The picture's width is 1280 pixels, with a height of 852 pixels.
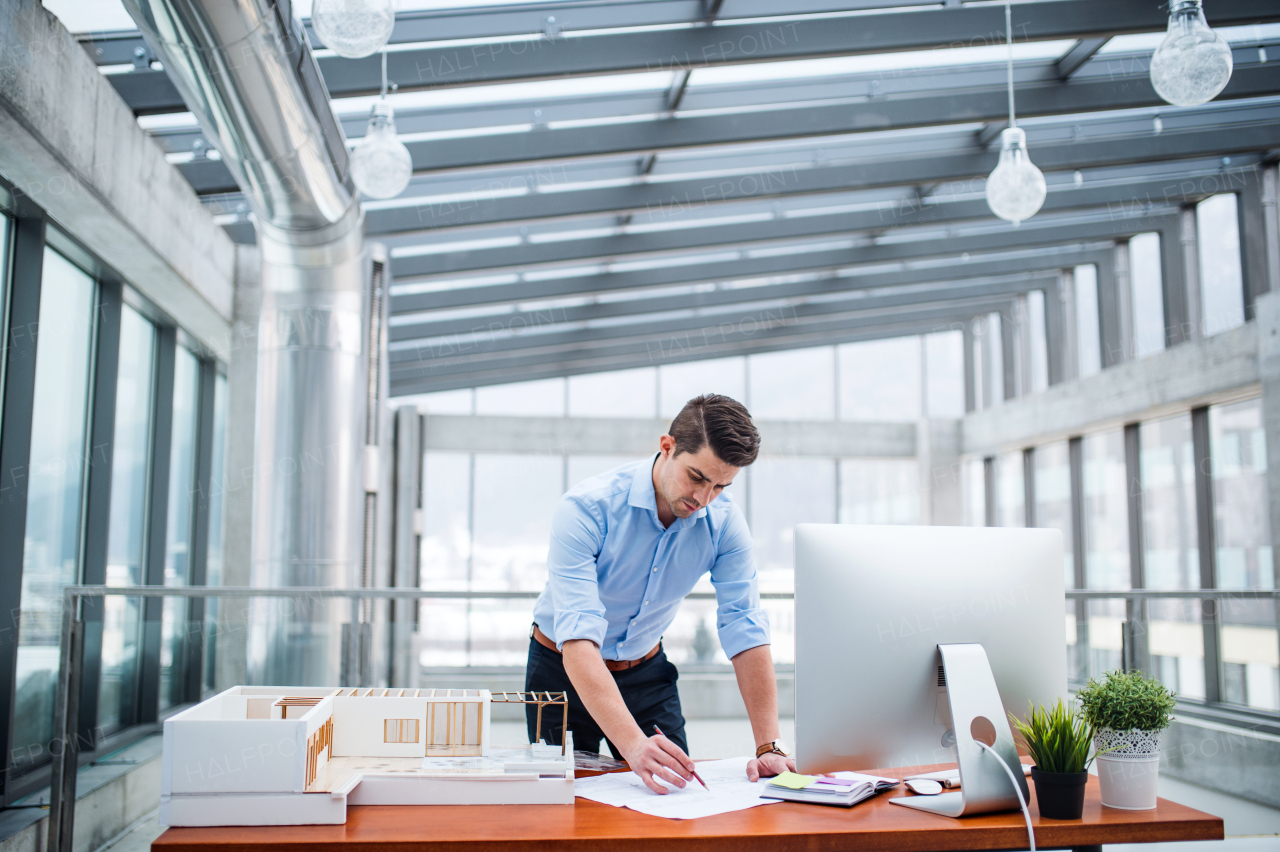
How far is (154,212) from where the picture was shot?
4242 millimetres

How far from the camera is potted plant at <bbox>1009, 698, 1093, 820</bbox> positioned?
1.67 metres

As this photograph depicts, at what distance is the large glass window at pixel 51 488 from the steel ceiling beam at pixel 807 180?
193 centimetres

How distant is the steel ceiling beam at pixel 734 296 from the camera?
8492 mm

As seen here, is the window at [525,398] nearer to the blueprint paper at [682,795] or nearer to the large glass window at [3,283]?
the large glass window at [3,283]

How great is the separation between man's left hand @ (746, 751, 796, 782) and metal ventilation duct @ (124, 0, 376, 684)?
2280 mm

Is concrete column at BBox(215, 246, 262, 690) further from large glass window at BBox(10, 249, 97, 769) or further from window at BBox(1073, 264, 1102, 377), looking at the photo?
window at BBox(1073, 264, 1102, 377)

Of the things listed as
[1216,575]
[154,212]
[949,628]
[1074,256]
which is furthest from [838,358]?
[949,628]

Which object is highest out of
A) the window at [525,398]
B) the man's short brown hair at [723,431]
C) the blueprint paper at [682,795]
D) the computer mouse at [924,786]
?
the window at [525,398]

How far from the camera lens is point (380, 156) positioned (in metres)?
3.32

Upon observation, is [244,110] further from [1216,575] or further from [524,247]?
[1216,575]

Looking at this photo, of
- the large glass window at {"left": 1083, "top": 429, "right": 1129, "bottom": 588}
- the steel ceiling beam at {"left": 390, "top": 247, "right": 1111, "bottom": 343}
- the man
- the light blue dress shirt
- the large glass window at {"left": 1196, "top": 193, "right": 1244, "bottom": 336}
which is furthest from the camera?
the steel ceiling beam at {"left": 390, "top": 247, "right": 1111, "bottom": 343}

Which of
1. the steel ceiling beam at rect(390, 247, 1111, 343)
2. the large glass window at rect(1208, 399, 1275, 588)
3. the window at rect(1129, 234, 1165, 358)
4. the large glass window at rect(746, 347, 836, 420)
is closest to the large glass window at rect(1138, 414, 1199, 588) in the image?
the large glass window at rect(1208, 399, 1275, 588)

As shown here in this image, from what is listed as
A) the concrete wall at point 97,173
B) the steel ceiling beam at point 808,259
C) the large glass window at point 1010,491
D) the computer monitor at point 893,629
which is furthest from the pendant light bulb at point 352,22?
the large glass window at point 1010,491

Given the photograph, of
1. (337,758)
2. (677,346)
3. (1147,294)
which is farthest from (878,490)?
(337,758)
